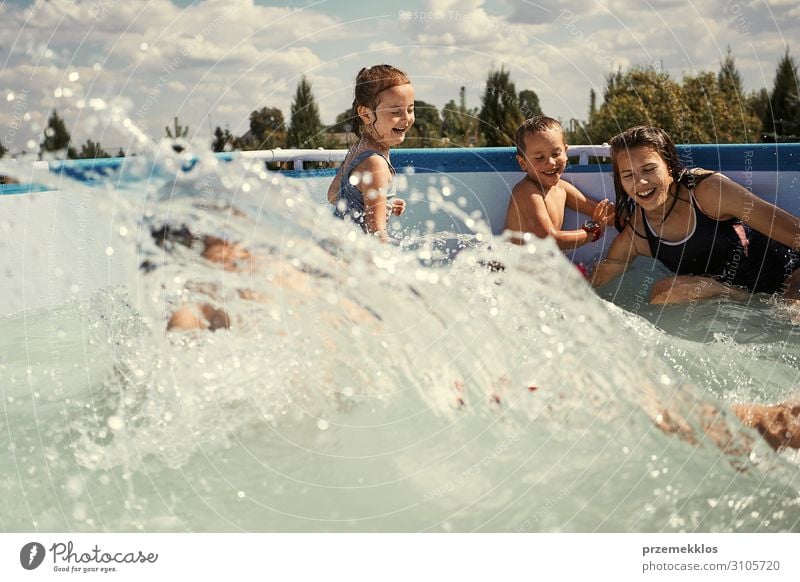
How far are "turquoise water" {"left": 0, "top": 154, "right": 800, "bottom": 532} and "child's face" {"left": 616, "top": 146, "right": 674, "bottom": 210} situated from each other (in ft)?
1.14

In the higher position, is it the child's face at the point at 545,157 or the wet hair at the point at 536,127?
the wet hair at the point at 536,127

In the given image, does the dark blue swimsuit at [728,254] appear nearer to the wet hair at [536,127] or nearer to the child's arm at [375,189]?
the wet hair at [536,127]

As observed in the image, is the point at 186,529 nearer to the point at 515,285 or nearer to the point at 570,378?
the point at 570,378

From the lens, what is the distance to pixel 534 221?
2502 mm

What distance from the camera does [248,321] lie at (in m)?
1.74

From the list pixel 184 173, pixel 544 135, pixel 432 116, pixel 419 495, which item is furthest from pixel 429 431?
pixel 432 116

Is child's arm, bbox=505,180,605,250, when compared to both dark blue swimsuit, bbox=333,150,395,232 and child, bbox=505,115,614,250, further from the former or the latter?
dark blue swimsuit, bbox=333,150,395,232

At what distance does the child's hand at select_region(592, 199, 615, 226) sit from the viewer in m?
2.58

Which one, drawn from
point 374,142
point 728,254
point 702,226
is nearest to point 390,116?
point 374,142

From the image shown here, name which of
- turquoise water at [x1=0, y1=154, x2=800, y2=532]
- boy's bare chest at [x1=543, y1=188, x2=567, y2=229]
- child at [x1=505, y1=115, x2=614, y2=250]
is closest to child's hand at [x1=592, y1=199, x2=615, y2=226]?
child at [x1=505, y1=115, x2=614, y2=250]

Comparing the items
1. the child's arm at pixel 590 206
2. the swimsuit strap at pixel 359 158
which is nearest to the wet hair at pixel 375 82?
the swimsuit strap at pixel 359 158

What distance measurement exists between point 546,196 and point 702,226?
1.65 feet

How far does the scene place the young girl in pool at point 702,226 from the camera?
2.20 meters

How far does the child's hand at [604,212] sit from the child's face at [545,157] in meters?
0.17
